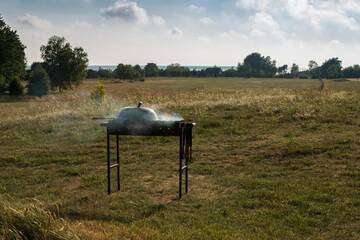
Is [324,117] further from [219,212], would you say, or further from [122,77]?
[122,77]

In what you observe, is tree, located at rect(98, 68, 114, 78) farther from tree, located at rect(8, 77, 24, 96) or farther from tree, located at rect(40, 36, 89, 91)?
tree, located at rect(8, 77, 24, 96)

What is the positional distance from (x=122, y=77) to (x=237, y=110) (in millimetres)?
81540

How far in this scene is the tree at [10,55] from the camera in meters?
48.7

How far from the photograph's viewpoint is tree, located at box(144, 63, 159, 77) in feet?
408

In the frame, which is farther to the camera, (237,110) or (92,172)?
(237,110)

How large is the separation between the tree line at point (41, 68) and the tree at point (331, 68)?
194 feet

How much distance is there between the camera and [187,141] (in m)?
8.92

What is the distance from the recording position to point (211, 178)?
10.2 m

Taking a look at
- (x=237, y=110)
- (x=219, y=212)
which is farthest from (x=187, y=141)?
(x=237, y=110)

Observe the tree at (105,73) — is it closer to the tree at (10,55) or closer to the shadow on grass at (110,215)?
the tree at (10,55)

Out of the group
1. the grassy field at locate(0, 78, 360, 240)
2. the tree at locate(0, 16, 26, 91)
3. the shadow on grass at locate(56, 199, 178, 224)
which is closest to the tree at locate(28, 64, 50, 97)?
the tree at locate(0, 16, 26, 91)

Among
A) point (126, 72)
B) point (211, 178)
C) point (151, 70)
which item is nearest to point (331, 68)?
point (151, 70)

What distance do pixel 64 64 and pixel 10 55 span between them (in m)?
19.0

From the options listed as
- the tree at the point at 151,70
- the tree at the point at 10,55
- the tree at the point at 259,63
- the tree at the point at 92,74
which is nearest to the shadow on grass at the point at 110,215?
the tree at the point at 10,55
